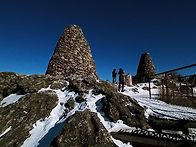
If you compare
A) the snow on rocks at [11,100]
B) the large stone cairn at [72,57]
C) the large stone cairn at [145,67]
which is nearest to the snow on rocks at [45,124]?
the snow on rocks at [11,100]

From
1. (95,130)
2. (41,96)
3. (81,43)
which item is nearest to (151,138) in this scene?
(95,130)

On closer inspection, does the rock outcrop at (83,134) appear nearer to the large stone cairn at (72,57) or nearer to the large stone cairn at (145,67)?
the large stone cairn at (72,57)

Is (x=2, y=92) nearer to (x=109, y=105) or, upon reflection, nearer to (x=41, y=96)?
(x=41, y=96)

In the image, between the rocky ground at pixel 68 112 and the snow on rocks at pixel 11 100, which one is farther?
→ the snow on rocks at pixel 11 100

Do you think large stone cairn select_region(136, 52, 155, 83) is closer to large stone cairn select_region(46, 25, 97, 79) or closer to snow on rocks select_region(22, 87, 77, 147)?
large stone cairn select_region(46, 25, 97, 79)

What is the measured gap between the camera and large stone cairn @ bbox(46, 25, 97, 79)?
44.3 feet

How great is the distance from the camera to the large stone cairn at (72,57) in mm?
13508

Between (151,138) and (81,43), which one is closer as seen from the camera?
(151,138)

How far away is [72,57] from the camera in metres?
13.9

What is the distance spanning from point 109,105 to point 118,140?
1.43 m

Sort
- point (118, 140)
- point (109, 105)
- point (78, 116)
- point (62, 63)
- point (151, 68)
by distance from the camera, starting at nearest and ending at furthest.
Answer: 1. point (118, 140)
2. point (78, 116)
3. point (109, 105)
4. point (62, 63)
5. point (151, 68)

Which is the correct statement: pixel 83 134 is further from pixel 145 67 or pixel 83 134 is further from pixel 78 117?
pixel 145 67

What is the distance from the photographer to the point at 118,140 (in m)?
5.28

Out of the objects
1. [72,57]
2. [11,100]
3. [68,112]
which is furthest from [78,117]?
[72,57]
